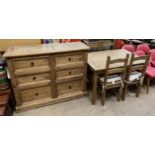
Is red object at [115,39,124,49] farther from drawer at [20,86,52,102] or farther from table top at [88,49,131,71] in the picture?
drawer at [20,86,52,102]

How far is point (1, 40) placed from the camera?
237 centimetres

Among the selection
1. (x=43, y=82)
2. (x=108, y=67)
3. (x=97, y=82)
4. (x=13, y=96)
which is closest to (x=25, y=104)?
(x=13, y=96)

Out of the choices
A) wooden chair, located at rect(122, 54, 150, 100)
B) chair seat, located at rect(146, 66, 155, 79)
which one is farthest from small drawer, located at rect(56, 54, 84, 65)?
chair seat, located at rect(146, 66, 155, 79)

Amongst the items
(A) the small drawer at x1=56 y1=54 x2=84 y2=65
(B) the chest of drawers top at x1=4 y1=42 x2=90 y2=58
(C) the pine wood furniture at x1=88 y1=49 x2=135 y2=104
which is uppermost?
(B) the chest of drawers top at x1=4 y1=42 x2=90 y2=58

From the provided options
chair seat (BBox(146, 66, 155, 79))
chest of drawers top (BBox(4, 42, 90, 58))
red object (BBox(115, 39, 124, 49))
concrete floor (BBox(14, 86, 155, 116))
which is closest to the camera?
chest of drawers top (BBox(4, 42, 90, 58))

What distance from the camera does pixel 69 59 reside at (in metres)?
2.36

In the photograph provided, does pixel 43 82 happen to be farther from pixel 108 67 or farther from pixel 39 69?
pixel 108 67

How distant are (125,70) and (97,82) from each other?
1.70 ft

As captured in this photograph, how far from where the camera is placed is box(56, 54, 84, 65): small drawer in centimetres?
229

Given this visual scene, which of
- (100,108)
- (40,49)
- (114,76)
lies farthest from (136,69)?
(40,49)

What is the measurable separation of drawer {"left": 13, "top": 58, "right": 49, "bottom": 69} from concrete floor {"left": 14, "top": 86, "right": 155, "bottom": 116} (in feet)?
2.67

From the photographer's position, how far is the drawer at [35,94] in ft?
7.79

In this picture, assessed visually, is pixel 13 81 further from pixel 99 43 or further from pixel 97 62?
pixel 99 43

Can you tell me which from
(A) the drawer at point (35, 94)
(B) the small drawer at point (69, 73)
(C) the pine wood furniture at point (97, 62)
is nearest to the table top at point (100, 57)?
(C) the pine wood furniture at point (97, 62)
